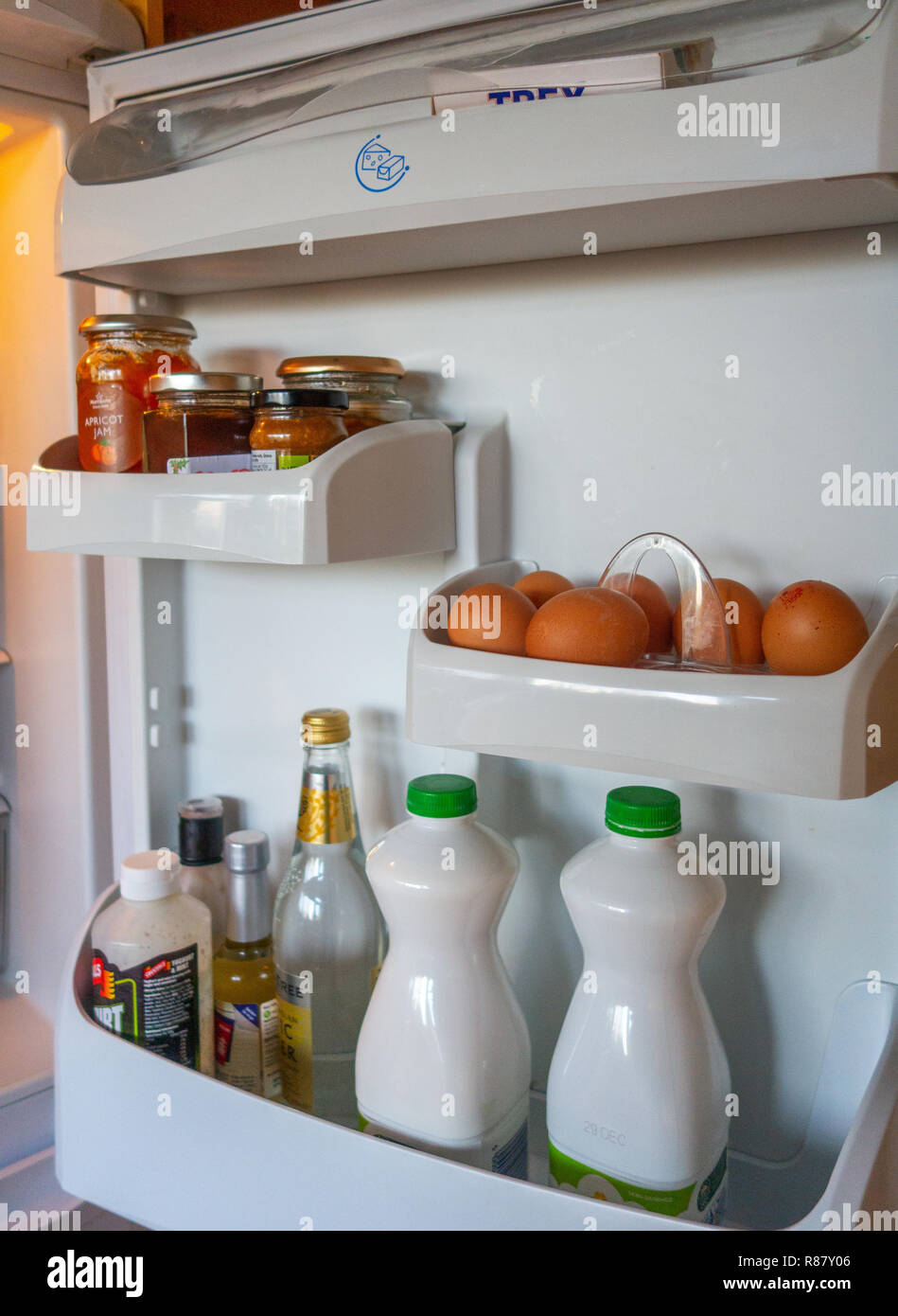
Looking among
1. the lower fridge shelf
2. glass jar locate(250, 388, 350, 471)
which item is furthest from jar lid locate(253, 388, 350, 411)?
the lower fridge shelf

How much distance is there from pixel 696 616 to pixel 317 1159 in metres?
0.42

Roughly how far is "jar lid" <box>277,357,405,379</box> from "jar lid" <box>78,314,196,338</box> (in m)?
0.11

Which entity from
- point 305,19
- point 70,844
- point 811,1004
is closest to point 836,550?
point 811,1004

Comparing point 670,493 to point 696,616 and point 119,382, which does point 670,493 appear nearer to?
point 696,616

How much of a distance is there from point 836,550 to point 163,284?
57cm

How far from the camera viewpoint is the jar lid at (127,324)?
0.81 meters

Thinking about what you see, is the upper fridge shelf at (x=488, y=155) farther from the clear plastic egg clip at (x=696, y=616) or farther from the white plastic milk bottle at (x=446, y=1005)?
the white plastic milk bottle at (x=446, y=1005)

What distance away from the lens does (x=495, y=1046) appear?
2.30ft

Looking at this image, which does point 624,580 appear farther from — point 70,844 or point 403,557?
point 70,844

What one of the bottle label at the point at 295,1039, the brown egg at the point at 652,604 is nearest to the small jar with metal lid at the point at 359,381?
the brown egg at the point at 652,604

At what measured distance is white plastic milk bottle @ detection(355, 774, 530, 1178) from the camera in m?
0.69

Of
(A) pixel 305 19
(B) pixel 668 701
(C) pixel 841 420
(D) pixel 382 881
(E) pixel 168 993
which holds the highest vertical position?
(A) pixel 305 19

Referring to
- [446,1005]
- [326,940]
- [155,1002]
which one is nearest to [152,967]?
[155,1002]

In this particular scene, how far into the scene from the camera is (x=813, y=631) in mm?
579
